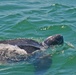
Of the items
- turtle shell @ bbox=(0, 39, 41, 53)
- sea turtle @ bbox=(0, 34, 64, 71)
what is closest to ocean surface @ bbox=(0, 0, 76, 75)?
sea turtle @ bbox=(0, 34, 64, 71)

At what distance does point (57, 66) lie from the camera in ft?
32.1

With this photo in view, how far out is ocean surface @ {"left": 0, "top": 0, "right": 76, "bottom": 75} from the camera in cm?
957

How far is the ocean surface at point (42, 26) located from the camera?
957 cm

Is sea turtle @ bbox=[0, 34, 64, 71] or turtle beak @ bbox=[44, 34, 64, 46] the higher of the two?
turtle beak @ bbox=[44, 34, 64, 46]

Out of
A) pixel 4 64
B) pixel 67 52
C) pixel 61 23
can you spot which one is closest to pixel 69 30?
pixel 61 23

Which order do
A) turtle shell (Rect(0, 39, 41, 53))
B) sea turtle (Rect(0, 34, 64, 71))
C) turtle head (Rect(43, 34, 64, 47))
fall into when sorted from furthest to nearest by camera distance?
1. turtle head (Rect(43, 34, 64, 47))
2. turtle shell (Rect(0, 39, 41, 53))
3. sea turtle (Rect(0, 34, 64, 71))

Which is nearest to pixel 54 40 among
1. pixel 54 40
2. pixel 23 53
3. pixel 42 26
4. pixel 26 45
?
pixel 54 40

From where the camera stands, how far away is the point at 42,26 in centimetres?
1248

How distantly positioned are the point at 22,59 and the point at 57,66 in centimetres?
98

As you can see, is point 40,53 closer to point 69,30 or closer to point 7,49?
point 7,49

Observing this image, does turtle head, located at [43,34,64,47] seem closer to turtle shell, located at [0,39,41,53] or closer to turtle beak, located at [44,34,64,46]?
turtle beak, located at [44,34,64,46]

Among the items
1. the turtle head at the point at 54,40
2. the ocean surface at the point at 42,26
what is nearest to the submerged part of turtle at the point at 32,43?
the turtle head at the point at 54,40

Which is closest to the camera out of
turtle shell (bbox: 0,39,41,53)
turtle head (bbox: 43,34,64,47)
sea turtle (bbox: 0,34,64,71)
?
sea turtle (bbox: 0,34,64,71)

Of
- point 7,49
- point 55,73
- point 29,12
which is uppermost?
point 29,12
